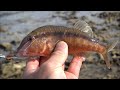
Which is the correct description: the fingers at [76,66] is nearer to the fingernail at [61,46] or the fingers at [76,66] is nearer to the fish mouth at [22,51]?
the fingernail at [61,46]

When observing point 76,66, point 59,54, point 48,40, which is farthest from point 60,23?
point 59,54

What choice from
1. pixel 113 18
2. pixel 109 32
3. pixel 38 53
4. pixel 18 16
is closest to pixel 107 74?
pixel 109 32

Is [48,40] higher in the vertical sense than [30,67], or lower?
higher

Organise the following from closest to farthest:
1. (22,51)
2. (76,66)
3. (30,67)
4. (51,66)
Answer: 1. (51,66)
2. (30,67)
3. (22,51)
4. (76,66)

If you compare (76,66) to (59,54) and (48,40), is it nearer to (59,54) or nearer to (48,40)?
(48,40)

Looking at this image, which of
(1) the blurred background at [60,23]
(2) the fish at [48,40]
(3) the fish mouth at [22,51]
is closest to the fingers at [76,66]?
(2) the fish at [48,40]
